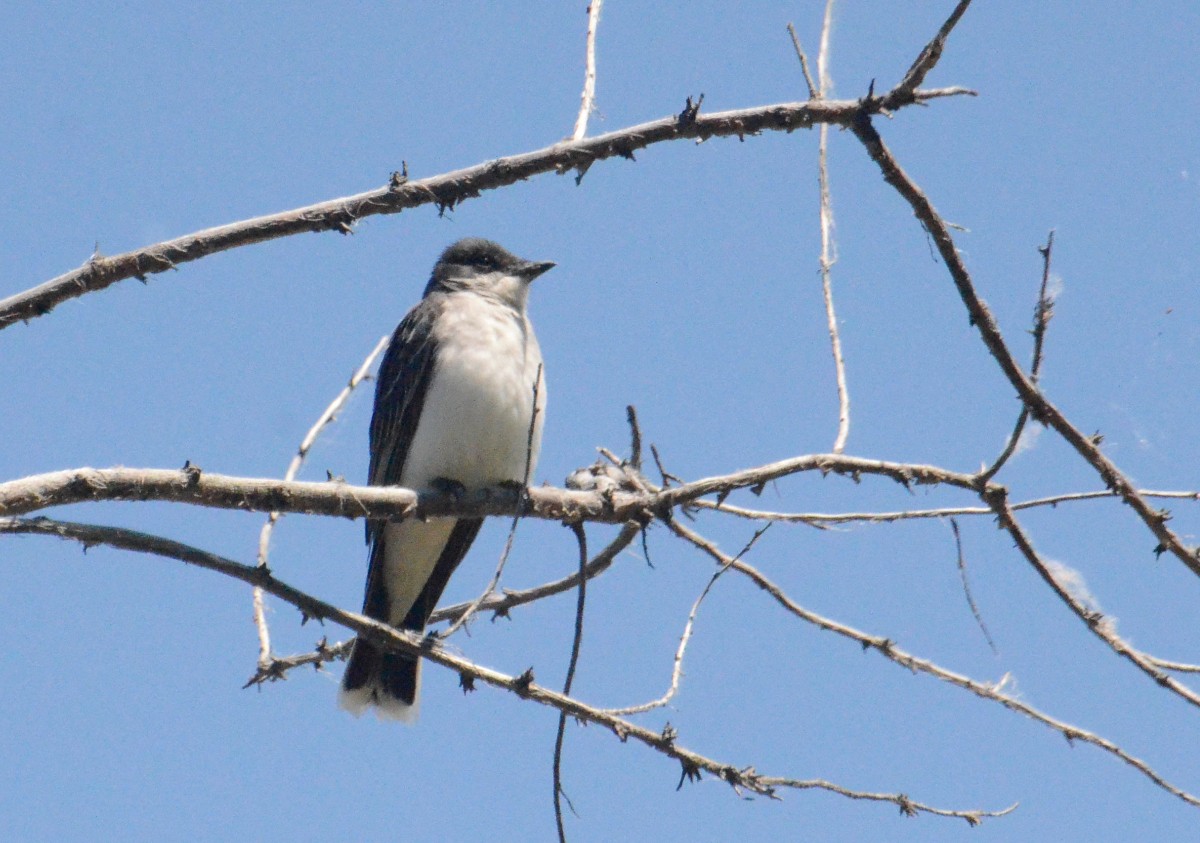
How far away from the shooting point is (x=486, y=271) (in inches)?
279

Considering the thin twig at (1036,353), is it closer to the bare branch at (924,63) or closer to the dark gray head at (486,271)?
the bare branch at (924,63)

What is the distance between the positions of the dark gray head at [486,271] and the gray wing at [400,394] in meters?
0.28

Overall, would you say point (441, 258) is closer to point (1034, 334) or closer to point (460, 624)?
point (460, 624)

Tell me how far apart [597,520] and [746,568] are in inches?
22.2

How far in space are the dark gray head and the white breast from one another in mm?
523

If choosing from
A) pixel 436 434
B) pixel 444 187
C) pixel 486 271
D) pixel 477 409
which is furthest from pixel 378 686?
pixel 444 187

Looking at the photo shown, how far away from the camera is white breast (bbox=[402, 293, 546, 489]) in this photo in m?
5.85

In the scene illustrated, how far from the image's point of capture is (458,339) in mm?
6199

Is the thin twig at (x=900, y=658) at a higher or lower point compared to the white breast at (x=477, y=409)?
lower

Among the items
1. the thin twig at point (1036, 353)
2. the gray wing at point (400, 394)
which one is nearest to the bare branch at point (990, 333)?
the thin twig at point (1036, 353)

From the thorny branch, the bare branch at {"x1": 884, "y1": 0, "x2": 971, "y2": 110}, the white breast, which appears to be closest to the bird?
the white breast

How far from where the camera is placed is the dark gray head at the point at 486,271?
6.87 metres

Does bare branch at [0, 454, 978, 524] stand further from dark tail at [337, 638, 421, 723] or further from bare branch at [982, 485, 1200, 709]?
dark tail at [337, 638, 421, 723]

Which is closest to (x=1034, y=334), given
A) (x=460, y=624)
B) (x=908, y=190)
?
(x=908, y=190)
